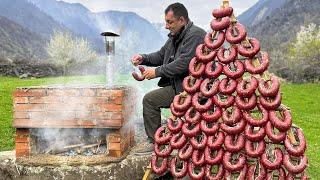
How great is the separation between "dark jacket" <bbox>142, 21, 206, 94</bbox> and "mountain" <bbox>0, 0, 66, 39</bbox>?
141952mm

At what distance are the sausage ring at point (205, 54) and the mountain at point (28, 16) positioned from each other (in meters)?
143

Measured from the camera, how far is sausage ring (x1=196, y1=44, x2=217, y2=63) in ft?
16.3

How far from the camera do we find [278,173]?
15.5 feet

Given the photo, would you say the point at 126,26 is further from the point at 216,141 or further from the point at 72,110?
the point at 216,141

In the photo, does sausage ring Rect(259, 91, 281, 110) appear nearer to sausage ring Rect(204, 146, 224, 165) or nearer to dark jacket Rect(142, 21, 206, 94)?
sausage ring Rect(204, 146, 224, 165)

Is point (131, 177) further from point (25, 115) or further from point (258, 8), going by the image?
point (258, 8)

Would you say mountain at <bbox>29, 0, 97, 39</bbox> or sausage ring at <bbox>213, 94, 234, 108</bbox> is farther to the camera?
mountain at <bbox>29, 0, 97, 39</bbox>

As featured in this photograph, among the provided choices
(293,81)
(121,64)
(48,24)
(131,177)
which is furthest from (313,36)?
(48,24)

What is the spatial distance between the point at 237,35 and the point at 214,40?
254 millimetres

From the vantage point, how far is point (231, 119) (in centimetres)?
479

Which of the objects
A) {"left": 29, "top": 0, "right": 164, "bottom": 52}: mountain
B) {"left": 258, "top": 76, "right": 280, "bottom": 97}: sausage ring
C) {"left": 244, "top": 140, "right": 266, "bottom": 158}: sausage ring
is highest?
{"left": 29, "top": 0, "right": 164, "bottom": 52}: mountain

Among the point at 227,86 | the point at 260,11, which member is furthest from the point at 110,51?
the point at 260,11

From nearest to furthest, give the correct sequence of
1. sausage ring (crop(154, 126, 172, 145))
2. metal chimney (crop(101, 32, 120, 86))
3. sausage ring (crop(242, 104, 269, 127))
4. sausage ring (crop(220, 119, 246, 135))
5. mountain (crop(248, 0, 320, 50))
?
sausage ring (crop(242, 104, 269, 127)) < sausage ring (crop(220, 119, 246, 135)) < sausage ring (crop(154, 126, 172, 145)) < metal chimney (crop(101, 32, 120, 86)) < mountain (crop(248, 0, 320, 50))

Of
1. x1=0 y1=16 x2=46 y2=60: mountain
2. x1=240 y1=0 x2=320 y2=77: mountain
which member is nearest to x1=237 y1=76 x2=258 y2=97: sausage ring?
x1=240 y1=0 x2=320 y2=77: mountain
